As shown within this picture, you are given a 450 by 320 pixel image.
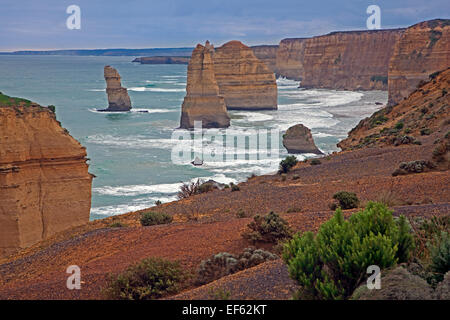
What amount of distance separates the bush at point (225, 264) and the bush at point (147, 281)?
0.32 m

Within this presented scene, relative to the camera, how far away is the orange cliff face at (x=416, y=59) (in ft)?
193

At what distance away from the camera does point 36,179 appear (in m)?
17.4

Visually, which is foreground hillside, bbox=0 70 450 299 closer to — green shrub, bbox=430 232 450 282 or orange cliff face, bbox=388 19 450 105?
green shrub, bbox=430 232 450 282

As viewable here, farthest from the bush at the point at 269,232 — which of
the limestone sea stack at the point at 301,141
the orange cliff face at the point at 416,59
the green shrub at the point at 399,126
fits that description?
the orange cliff face at the point at 416,59

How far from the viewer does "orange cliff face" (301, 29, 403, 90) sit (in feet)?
370

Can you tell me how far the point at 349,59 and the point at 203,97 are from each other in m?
68.3

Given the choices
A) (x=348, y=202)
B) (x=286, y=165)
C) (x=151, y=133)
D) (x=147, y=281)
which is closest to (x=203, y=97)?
(x=151, y=133)

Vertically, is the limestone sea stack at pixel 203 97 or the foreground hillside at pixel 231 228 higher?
the limestone sea stack at pixel 203 97

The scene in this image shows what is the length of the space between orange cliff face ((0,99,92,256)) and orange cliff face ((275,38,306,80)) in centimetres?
13513

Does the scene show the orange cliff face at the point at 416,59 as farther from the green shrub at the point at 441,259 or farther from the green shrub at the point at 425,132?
the green shrub at the point at 441,259

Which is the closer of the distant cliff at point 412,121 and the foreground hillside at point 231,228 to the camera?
the foreground hillside at point 231,228

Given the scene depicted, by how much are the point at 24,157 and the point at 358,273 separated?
14.2 meters

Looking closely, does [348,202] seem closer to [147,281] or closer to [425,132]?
[147,281]
